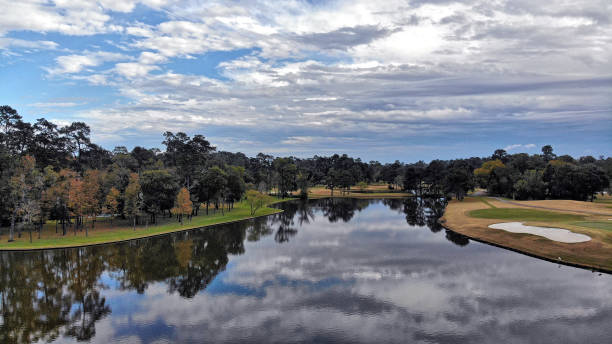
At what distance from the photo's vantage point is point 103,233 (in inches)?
2298

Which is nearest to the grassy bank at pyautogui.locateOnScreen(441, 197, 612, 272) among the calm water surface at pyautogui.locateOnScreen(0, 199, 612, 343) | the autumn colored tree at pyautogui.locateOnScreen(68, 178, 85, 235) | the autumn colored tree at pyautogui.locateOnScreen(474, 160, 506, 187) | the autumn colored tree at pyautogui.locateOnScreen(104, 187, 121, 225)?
the calm water surface at pyautogui.locateOnScreen(0, 199, 612, 343)

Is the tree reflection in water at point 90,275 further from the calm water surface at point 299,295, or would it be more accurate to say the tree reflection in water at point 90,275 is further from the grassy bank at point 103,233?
the grassy bank at point 103,233

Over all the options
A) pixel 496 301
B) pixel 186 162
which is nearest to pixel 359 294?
pixel 496 301

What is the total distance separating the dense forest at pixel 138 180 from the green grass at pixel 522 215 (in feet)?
108

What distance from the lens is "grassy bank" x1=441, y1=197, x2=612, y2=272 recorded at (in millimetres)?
41812

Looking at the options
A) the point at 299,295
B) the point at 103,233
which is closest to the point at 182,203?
the point at 103,233

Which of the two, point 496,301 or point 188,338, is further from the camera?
point 496,301

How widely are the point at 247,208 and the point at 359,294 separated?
A: 72268mm

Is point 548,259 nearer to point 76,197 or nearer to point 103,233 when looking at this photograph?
point 103,233

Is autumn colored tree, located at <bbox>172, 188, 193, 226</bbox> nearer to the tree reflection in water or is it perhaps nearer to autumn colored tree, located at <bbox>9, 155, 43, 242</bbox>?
the tree reflection in water

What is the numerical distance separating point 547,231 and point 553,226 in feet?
13.6

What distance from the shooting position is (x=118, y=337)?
2362cm

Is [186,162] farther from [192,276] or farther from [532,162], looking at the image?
[532,162]

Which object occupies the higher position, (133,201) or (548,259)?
(133,201)
